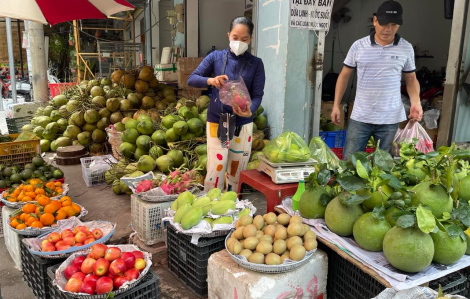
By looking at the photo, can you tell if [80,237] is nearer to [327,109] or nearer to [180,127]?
[180,127]

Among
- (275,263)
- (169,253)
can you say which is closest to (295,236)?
(275,263)

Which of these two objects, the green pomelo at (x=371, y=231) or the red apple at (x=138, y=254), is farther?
the red apple at (x=138, y=254)

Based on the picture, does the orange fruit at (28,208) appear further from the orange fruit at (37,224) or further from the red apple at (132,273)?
the red apple at (132,273)

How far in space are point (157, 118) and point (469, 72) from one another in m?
4.46

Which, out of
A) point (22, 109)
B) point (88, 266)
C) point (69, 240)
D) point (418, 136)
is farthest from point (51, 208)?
point (22, 109)

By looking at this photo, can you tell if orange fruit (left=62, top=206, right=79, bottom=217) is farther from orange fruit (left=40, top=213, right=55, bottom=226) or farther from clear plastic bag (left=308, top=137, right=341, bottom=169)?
clear plastic bag (left=308, top=137, right=341, bottom=169)

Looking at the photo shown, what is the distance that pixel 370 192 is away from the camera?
84.0 inches

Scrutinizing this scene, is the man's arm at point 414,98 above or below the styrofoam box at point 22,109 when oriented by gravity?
above

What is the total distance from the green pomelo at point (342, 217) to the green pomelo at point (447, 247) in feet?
1.36

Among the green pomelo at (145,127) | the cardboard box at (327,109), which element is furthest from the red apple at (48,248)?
the cardboard box at (327,109)

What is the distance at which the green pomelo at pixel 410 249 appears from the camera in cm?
180

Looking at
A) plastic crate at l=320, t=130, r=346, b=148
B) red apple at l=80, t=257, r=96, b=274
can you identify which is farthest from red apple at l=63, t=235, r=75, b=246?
plastic crate at l=320, t=130, r=346, b=148

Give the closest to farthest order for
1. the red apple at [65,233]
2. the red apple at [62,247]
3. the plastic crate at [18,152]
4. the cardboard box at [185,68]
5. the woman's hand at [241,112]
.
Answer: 1. the red apple at [62,247]
2. the red apple at [65,233]
3. the woman's hand at [241,112]
4. the plastic crate at [18,152]
5. the cardboard box at [185,68]

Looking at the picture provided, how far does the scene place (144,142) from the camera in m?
4.89
